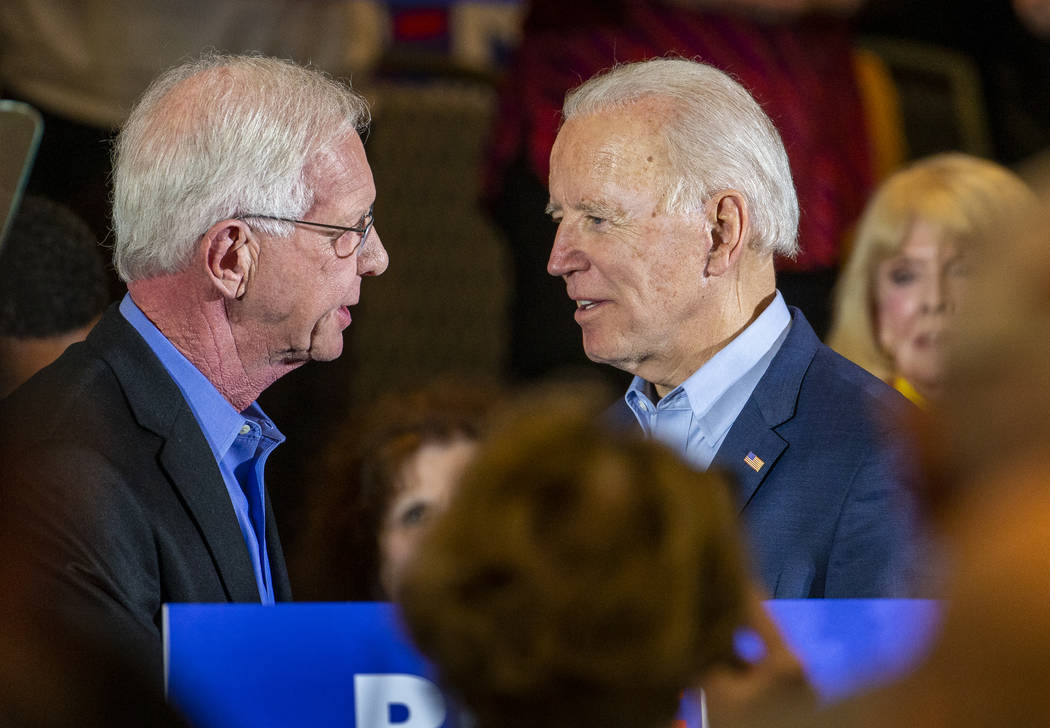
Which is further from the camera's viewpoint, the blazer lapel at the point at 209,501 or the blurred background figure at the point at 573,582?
the blazer lapel at the point at 209,501

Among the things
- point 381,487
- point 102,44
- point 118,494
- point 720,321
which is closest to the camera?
point 118,494

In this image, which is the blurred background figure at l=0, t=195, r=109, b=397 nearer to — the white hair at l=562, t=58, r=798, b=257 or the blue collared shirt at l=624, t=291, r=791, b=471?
the white hair at l=562, t=58, r=798, b=257

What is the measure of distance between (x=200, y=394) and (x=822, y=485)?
884mm

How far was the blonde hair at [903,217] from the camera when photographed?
2863 millimetres

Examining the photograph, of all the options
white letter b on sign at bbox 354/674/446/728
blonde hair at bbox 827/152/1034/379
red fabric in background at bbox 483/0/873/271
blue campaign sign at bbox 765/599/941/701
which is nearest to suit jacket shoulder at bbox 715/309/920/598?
blue campaign sign at bbox 765/599/941/701

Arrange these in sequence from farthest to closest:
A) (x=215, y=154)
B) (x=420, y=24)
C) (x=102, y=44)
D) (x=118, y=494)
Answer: (x=420, y=24) → (x=102, y=44) → (x=215, y=154) → (x=118, y=494)

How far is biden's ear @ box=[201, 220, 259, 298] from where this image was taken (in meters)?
1.96

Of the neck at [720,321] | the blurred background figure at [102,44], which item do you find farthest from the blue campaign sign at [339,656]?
the blurred background figure at [102,44]

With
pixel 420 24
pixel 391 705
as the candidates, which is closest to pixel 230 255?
pixel 391 705

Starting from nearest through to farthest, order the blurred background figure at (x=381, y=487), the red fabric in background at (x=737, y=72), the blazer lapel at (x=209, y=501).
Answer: the blazer lapel at (x=209, y=501), the blurred background figure at (x=381, y=487), the red fabric in background at (x=737, y=72)

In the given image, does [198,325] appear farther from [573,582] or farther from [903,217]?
→ [903,217]

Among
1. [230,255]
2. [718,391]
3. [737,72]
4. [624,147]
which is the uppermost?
[737,72]

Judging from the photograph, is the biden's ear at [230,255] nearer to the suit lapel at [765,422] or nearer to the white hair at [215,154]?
the white hair at [215,154]

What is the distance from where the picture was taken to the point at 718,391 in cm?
202
